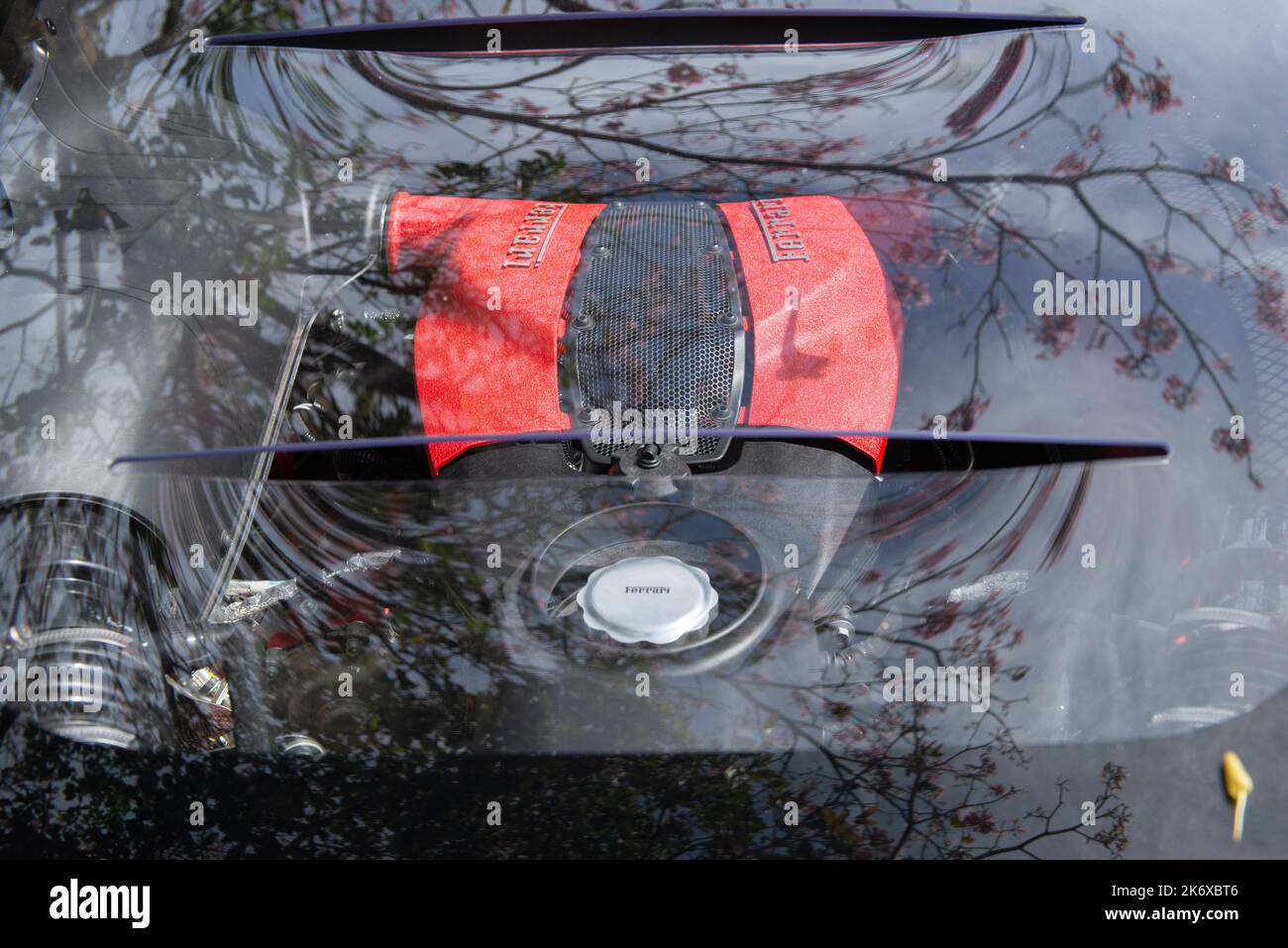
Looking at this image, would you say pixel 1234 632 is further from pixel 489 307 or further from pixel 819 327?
pixel 489 307

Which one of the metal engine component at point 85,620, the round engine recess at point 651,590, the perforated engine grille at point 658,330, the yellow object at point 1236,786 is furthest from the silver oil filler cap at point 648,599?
the yellow object at point 1236,786

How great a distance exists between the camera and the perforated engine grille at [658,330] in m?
1.69

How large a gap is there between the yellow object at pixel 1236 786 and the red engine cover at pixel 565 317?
0.69 m

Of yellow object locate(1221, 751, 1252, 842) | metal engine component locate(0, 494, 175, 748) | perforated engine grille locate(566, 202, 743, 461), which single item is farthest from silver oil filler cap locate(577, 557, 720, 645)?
yellow object locate(1221, 751, 1252, 842)

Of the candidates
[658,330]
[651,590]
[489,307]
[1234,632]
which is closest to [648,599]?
[651,590]

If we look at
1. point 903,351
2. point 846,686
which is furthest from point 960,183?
point 846,686

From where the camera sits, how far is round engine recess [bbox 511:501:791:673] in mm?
1665

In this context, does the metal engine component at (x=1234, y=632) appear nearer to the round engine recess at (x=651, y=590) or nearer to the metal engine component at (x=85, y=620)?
the round engine recess at (x=651, y=590)

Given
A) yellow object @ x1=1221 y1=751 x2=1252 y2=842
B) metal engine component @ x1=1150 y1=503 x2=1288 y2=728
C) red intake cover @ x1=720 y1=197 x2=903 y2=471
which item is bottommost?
yellow object @ x1=1221 y1=751 x2=1252 y2=842

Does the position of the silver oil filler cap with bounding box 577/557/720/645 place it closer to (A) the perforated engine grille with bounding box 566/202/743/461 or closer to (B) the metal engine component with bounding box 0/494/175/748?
(A) the perforated engine grille with bounding box 566/202/743/461

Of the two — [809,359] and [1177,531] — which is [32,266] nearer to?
[809,359]

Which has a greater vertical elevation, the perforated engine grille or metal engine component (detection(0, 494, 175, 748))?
the perforated engine grille

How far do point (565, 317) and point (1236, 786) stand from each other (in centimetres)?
126

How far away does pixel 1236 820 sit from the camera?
1.61 metres
